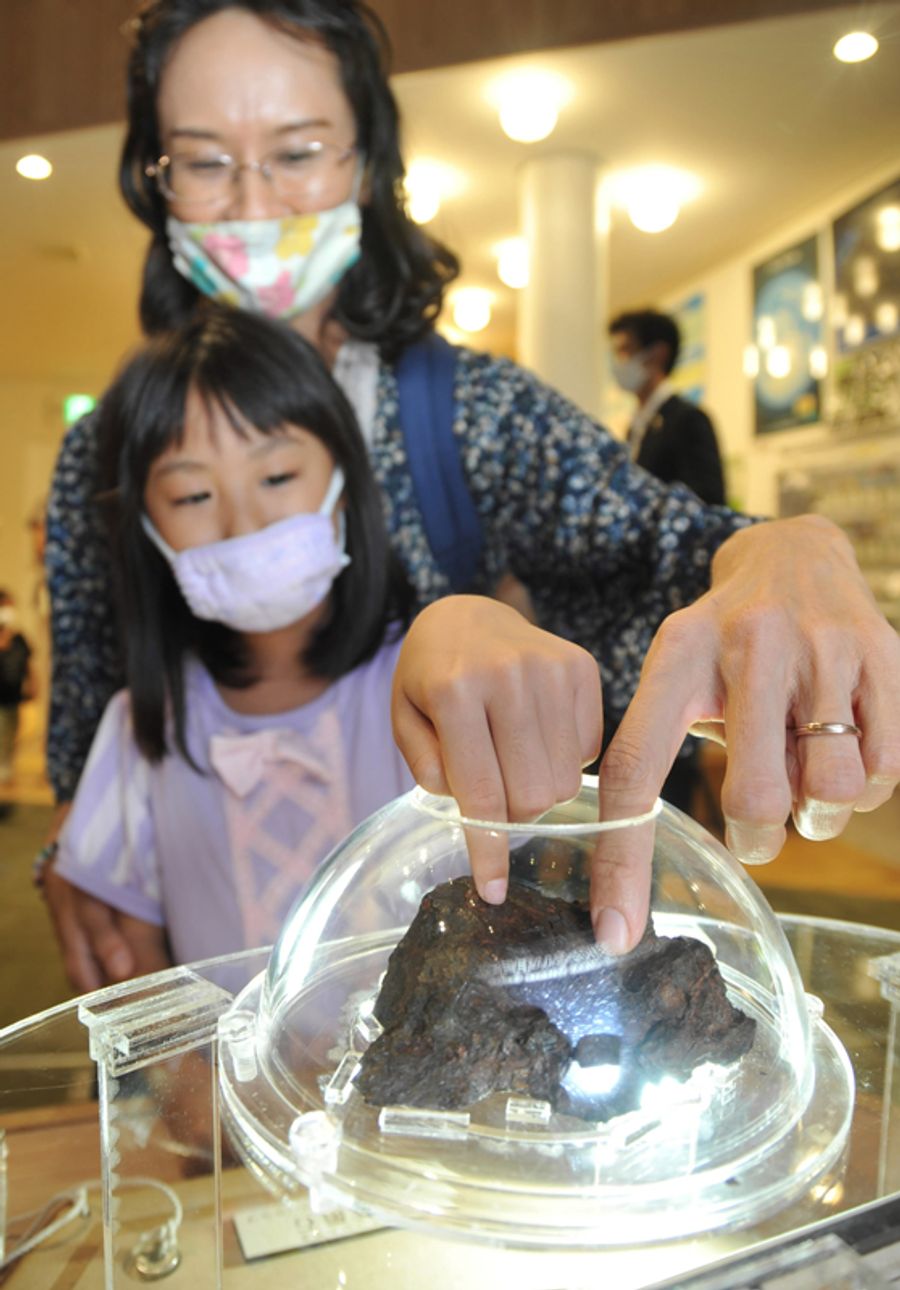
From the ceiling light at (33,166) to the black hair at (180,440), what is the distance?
2.89 ft

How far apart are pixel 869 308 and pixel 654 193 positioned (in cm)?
72

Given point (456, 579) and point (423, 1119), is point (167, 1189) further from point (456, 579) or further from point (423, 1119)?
point (456, 579)

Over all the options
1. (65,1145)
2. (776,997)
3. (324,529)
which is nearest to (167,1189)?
(65,1145)

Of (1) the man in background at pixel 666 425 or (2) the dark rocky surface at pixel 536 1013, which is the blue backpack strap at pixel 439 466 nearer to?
(1) the man in background at pixel 666 425

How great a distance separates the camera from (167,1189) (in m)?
0.38

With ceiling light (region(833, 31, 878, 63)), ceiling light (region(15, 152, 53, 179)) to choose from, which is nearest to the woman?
ceiling light (region(833, 31, 878, 63))

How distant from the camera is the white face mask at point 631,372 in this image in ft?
5.56

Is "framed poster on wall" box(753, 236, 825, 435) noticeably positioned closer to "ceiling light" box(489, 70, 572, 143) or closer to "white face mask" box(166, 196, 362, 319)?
"ceiling light" box(489, 70, 572, 143)

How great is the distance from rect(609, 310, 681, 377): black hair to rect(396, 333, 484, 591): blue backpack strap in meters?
0.95

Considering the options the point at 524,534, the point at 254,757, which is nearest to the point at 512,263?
the point at 524,534

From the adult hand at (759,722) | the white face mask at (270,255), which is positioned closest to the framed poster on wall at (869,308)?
the white face mask at (270,255)

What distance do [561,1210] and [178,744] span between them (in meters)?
0.65

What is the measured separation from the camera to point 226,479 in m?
0.77

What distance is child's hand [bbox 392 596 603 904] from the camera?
418 mm
